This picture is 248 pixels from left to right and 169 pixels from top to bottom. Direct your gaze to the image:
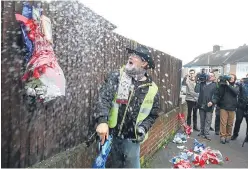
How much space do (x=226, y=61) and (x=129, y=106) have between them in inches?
2059

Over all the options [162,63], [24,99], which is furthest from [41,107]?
[162,63]

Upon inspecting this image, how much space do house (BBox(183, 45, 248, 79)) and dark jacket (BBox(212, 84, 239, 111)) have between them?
4043 cm

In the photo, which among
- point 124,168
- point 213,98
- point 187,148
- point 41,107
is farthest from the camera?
point 213,98

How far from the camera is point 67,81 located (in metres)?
3.61

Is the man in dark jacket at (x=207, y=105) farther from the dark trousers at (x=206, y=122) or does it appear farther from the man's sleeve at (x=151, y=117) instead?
the man's sleeve at (x=151, y=117)

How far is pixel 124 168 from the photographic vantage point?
12.6ft

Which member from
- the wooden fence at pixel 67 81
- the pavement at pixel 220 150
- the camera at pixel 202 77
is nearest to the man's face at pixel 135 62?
the wooden fence at pixel 67 81

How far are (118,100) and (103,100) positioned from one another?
21 centimetres

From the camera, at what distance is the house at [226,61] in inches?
1903

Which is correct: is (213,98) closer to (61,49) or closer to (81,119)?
(81,119)

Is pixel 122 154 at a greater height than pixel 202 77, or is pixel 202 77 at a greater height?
pixel 202 77

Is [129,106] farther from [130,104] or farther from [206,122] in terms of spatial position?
[206,122]

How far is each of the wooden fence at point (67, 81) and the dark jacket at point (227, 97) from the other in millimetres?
4673

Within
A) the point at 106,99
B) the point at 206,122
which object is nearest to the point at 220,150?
the point at 206,122
